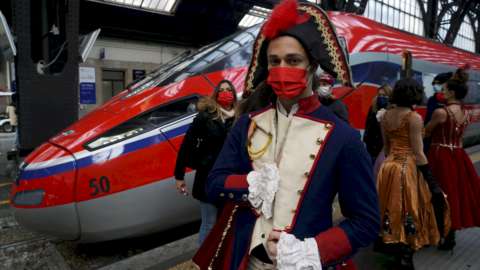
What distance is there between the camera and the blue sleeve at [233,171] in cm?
143

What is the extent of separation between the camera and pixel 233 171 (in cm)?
152

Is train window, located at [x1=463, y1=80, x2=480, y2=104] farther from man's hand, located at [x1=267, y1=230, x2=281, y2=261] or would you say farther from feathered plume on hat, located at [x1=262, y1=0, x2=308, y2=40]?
man's hand, located at [x1=267, y1=230, x2=281, y2=261]

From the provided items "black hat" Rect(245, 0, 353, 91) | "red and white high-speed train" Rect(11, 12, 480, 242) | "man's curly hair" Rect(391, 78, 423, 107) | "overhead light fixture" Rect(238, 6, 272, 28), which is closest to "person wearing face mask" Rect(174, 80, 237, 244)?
"red and white high-speed train" Rect(11, 12, 480, 242)

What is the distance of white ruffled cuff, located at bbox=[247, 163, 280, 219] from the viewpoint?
4.45ft

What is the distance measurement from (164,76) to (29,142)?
384 centimetres

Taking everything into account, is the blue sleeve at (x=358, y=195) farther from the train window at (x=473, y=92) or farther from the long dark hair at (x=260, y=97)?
the train window at (x=473, y=92)

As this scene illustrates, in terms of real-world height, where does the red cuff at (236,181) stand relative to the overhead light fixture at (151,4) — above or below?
below

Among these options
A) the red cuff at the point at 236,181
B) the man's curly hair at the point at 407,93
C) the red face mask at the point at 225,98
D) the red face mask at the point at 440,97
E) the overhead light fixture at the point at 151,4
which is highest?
the overhead light fixture at the point at 151,4

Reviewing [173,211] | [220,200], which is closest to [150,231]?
[173,211]

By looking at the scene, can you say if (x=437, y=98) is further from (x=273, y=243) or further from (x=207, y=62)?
(x=273, y=243)

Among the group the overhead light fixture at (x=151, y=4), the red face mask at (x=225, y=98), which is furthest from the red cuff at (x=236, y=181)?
the overhead light fixture at (x=151, y=4)

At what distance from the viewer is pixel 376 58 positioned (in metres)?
5.91

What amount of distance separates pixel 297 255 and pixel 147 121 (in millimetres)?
2727

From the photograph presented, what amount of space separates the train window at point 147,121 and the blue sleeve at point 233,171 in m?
2.15
